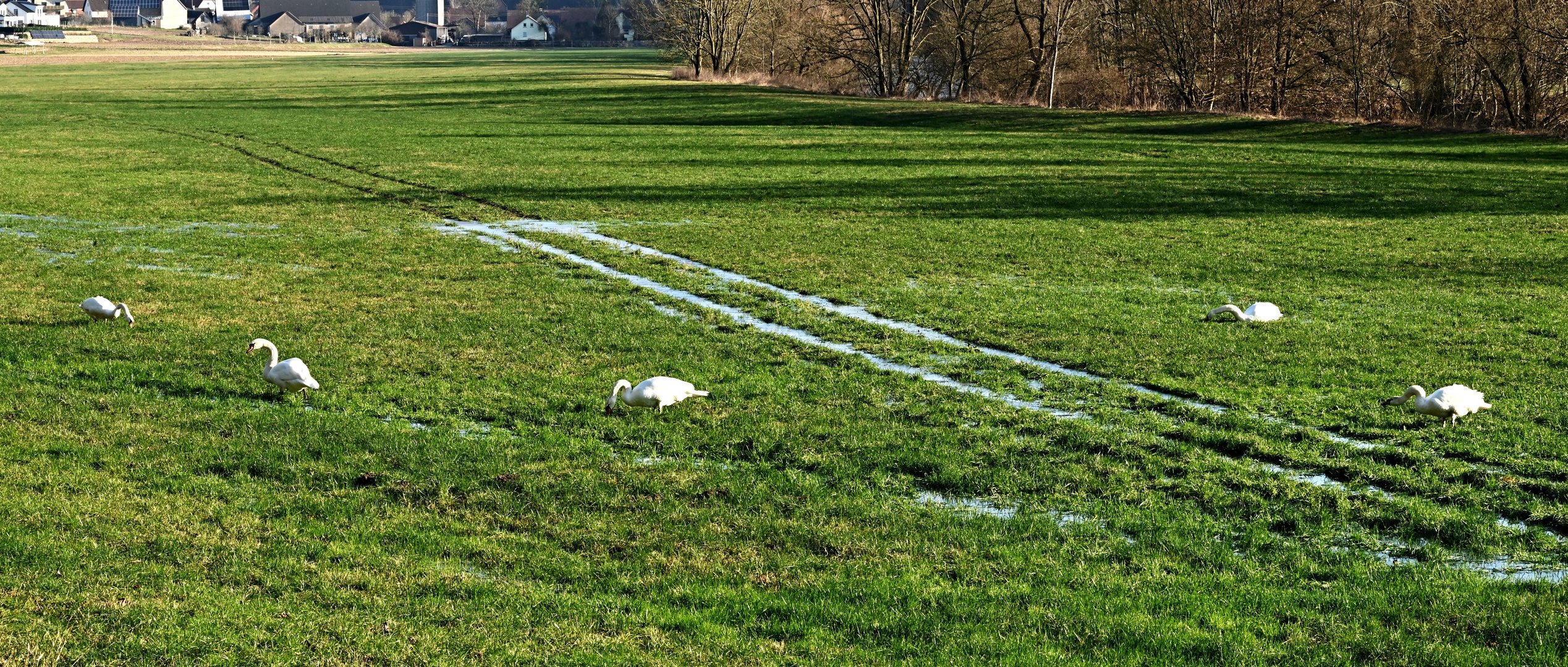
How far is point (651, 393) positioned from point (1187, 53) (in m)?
49.1

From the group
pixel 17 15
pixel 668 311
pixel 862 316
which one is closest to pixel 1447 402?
pixel 862 316

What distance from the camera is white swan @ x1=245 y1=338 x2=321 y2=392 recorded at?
11.2m

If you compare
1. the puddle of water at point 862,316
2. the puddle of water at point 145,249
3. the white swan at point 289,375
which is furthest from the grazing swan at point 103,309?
the puddle of water at point 862,316

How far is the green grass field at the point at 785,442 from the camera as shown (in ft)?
22.7

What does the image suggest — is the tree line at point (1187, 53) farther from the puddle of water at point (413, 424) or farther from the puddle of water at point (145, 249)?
the puddle of water at point (413, 424)

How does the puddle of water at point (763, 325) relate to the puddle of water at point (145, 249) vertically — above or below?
below

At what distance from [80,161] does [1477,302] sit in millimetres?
32847

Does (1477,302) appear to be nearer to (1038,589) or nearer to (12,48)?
(1038,589)

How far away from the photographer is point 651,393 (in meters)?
10.8

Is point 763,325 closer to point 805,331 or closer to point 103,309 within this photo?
point 805,331

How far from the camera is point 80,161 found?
34.0 m

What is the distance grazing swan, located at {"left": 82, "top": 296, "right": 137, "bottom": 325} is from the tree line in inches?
1610

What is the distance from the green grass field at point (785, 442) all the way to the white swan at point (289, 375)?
0.58ft

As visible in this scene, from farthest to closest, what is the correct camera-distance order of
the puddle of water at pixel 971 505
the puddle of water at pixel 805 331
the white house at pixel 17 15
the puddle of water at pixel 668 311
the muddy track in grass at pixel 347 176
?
the white house at pixel 17 15 < the muddy track in grass at pixel 347 176 < the puddle of water at pixel 668 311 < the puddle of water at pixel 805 331 < the puddle of water at pixel 971 505
